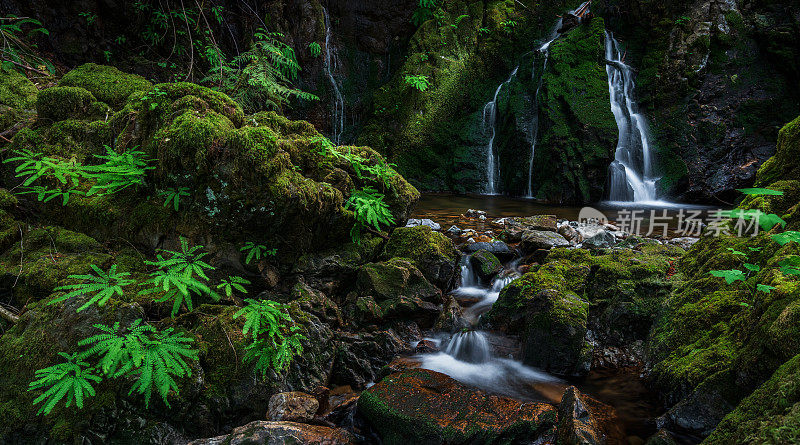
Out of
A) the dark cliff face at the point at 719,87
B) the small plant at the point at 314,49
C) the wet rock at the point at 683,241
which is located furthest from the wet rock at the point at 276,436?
the small plant at the point at 314,49

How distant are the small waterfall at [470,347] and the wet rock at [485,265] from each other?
1425 mm

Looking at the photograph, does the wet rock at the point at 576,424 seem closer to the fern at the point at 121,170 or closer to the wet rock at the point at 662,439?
the wet rock at the point at 662,439

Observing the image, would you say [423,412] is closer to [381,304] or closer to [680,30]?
[381,304]

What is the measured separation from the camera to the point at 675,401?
2.89 meters

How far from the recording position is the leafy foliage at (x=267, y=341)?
2818mm

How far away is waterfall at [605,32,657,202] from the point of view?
11.5m

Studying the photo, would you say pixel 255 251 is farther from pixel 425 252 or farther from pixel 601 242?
pixel 601 242

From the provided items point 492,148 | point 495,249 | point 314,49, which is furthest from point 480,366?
point 314,49

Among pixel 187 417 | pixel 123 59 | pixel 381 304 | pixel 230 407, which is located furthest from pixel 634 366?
pixel 123 59

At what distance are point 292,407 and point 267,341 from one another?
55 centimetres

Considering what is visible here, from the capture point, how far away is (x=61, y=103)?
4062mm

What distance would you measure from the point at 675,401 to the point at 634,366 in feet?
2.25

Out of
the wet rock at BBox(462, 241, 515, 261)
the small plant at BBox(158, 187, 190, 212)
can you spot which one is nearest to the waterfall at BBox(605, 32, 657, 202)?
the wet rock at BBox(462, 241, 515, 261)

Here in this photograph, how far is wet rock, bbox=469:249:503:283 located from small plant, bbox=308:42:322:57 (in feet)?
42.1
